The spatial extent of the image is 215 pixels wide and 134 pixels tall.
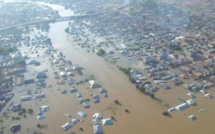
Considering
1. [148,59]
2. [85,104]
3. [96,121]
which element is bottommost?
[96,121]

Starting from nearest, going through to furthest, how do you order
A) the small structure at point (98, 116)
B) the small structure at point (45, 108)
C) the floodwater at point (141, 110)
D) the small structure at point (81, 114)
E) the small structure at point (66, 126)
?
1. the floodwater at point (141, 110)
2. the small structure at point (66, 126)
3. the small structure at point (98, 116)
4. the small structure at point (81, 114)
5. the small structure at point (45, 108)

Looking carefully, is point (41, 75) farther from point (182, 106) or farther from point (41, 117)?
point (182, 106)

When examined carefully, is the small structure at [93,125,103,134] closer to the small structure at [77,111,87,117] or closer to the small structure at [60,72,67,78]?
the small structure at [77,111,87,117]

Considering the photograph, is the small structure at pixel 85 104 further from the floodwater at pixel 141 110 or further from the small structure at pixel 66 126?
the small structure at pixel 66 126

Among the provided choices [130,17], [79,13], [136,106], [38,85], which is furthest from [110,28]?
[136,106]

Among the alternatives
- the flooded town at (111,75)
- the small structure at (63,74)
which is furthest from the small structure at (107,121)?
the small structure at (63,74)

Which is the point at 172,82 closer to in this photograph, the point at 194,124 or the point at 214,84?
the point at 214,84

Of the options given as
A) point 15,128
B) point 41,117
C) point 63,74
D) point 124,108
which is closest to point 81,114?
point 41,117

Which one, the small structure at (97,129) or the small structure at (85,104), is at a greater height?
the small structure at (85,104)
